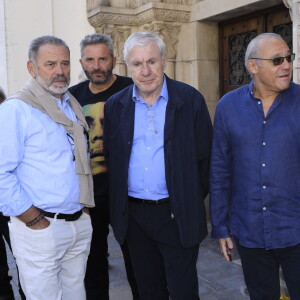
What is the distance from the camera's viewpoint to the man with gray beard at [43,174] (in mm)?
2365

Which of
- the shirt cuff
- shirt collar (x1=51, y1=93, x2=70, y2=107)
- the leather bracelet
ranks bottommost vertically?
the shirt cuff

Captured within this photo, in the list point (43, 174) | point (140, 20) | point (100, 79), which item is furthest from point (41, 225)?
point (140, 20)

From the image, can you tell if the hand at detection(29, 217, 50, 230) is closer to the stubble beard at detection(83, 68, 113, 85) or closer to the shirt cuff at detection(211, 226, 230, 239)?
the shirt cuff at detection(211, 226, 230, 239)

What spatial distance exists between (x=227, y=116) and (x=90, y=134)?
3.76 ft

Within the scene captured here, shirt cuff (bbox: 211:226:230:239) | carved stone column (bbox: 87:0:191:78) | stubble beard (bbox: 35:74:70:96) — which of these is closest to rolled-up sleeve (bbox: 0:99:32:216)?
stubble beard (bbox: 35:74:70:96)

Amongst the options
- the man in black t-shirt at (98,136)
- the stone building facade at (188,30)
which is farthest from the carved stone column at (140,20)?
the man in black t-shirt at (98,136)

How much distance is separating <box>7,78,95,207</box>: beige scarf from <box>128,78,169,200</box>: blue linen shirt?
0.83 ft

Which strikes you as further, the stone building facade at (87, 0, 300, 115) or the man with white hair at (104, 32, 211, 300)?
the stone building facade at (87, 0, 300, 115)

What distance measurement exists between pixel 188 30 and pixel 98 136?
324 cm

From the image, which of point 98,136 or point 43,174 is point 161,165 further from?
point 98,136

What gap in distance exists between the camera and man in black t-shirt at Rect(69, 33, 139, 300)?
10.3 feet

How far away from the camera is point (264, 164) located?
7.39 feet

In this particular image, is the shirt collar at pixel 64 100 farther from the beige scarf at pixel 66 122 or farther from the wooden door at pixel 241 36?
the wooden door at pixel 241 36

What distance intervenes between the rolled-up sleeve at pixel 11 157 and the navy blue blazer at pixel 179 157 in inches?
21.2
